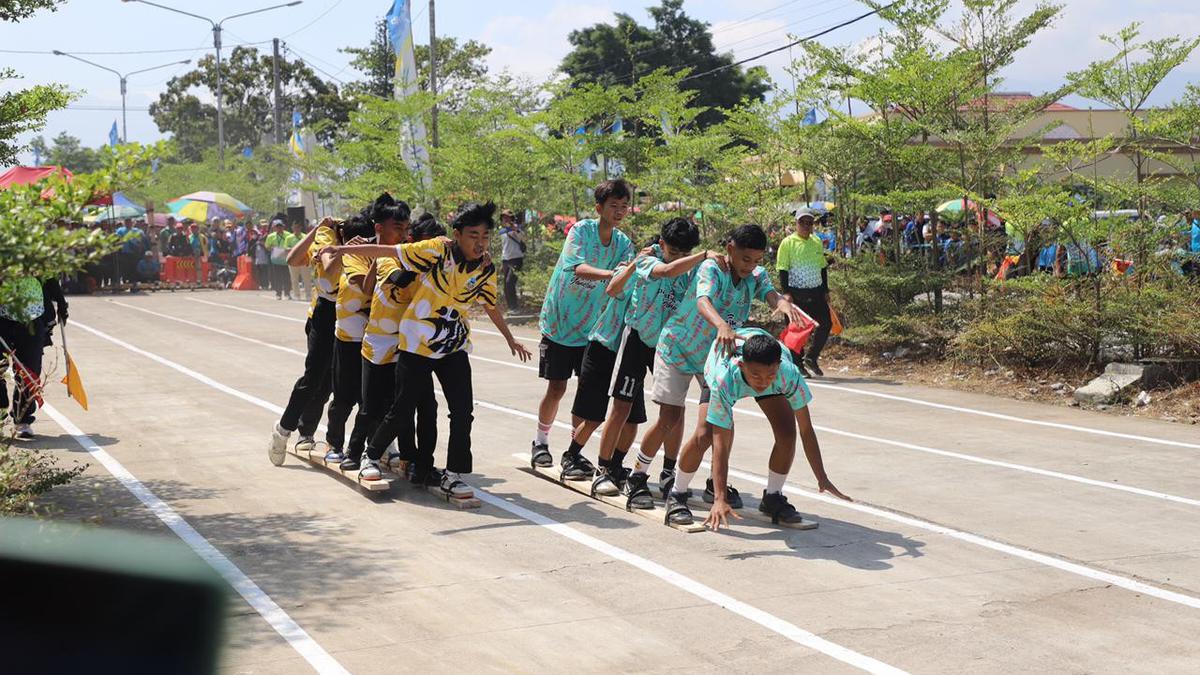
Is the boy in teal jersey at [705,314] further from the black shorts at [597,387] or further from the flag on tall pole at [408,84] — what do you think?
the flag on tall pole at [408,84]

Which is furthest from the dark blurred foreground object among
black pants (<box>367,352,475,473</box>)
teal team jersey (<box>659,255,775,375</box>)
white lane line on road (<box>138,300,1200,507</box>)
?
white lane line on road (<box>138,300,1200,507</box>)

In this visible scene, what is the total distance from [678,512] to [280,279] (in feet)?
81.3

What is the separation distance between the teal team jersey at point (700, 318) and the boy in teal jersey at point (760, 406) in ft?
0.64

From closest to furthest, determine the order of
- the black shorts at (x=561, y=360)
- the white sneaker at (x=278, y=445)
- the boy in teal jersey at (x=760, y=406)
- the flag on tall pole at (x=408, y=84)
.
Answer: the boy in teal jersey at (x=760, y=406), the black shorts at (x=561, y=360), the white sneaker at (x=278, y=445), the flag on tall pole at (x=408, y=84)

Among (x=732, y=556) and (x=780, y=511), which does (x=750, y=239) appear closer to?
(x=780, y=511)

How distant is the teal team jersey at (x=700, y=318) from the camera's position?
7523mm

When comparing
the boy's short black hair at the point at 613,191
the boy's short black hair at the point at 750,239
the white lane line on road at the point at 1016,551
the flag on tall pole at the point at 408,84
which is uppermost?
the flag on tall pole at the point at 408,84

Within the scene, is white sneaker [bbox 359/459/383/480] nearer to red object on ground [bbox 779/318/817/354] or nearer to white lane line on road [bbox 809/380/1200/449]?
red object on ground [bbox 779/318/817/354]

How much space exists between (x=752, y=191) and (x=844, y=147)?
217 cm

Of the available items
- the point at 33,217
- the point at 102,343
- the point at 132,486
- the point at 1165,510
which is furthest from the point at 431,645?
the point at 102,343

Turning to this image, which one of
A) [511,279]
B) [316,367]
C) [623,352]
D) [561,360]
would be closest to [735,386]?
[623,352]

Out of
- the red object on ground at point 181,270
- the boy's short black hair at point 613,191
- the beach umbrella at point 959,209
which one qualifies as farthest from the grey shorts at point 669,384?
the red object on ground at point 181,270

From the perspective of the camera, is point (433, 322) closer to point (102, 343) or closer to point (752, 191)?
point (752, 191)

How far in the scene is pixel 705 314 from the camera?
7.21 metres
